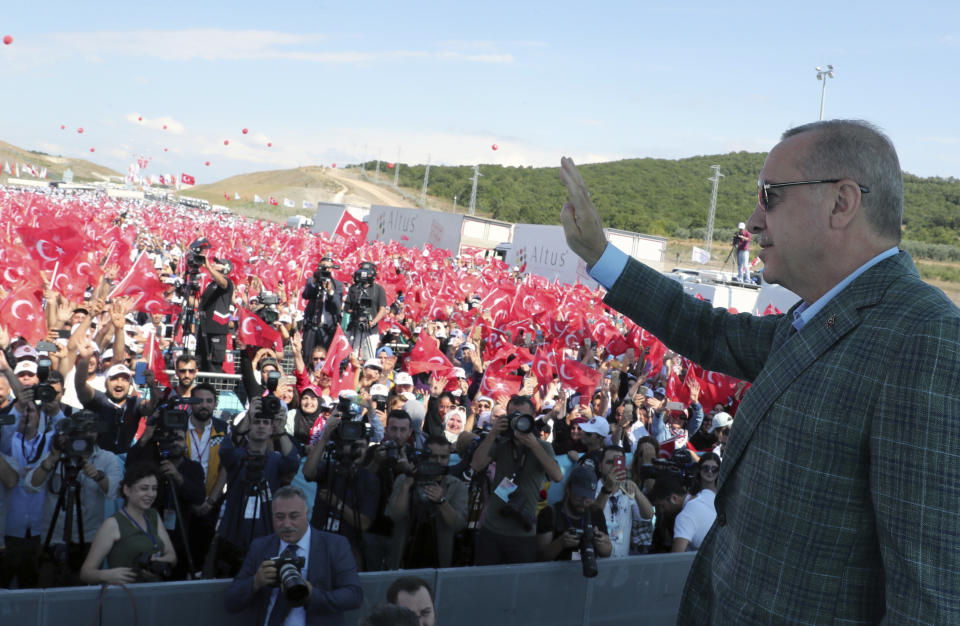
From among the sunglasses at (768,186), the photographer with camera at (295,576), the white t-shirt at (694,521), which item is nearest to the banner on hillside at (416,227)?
A: the white t-shirt at (694,521)

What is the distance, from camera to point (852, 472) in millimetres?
1333

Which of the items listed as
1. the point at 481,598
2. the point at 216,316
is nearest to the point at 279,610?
the point at 481,598

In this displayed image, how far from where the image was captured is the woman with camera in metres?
4.27

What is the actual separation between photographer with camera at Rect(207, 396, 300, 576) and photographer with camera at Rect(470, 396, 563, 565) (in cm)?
125

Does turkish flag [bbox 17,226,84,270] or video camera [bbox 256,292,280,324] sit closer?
video camera [bbox 256,292,280,324]

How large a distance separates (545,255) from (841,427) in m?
25.8

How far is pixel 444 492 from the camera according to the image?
5.52 meters

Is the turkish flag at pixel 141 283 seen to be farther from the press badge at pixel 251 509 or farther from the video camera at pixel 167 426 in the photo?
the press badge at pixel 251 509

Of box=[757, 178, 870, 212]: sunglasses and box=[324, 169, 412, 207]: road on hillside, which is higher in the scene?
box=[324, 169, 412, 207]: road on hillside

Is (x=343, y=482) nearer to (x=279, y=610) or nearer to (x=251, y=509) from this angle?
(x=251, y=509)

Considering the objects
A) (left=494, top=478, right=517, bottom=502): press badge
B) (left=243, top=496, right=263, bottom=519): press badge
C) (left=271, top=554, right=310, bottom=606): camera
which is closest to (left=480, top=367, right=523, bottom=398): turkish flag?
(left=494, top=478, right=517, bottom=502): press badge

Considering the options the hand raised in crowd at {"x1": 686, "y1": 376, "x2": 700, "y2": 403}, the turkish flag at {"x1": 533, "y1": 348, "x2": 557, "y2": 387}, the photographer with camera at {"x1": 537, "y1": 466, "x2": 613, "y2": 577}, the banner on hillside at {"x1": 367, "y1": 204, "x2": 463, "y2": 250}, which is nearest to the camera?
the photographer with camera at {"x1": 537, "y1": 466, "x2": 613, "y2": 577}

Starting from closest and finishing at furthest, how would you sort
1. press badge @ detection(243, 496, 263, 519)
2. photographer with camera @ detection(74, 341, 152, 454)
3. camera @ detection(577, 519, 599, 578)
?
camera @ detection(577, 519, 599, 578)
press badge @ detection(243, 496, 263, 519)
photographer with camera @ detection(74, 341, 152, 454)

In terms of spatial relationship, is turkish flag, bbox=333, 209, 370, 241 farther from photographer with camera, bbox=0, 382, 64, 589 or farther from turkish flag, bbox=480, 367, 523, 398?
photographer with camera, bbox=0, 382, 64, 589
